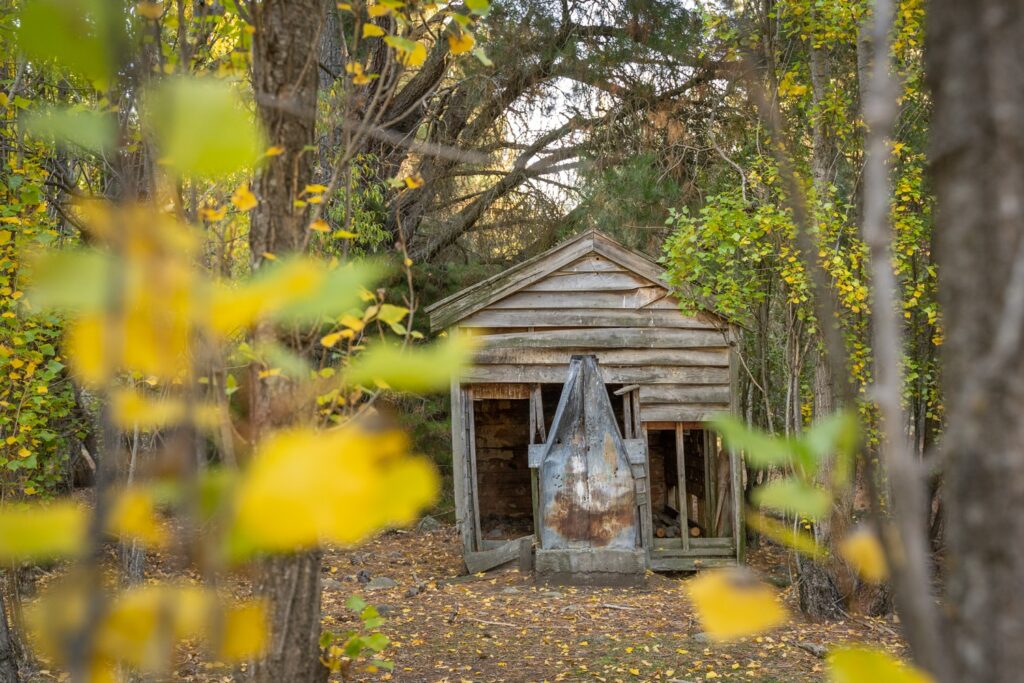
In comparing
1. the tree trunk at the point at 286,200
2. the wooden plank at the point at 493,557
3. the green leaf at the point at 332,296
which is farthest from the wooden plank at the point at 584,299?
the green leaf at the point at 332,296

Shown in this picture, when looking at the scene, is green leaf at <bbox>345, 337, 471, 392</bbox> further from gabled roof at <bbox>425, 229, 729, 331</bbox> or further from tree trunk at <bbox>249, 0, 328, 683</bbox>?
gabled roof at <bbox>425, 229, 729, 331</bbox>

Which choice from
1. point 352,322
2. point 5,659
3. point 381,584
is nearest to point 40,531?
point 352,322

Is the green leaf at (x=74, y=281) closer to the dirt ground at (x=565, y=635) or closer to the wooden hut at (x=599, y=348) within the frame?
the dirt ground at (x=565, y=635)

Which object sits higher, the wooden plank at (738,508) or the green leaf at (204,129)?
the green leaf at (204,129)

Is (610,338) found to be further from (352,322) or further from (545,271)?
(352,322)

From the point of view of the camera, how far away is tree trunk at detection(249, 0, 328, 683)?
2199 millimetres

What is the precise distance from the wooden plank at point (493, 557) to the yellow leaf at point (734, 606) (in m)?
9.85

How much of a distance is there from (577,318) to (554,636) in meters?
4.86

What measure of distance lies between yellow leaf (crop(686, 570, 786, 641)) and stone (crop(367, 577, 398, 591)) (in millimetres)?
9650

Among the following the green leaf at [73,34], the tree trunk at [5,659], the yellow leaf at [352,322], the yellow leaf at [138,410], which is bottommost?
the tree trunk at [5,659]

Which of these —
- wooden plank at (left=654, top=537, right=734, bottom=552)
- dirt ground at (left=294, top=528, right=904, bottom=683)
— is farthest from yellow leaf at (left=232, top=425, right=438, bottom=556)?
wooden plank at (left=654, top=537, right=734, bottom=552)

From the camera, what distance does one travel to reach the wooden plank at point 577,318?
1109 centimetres

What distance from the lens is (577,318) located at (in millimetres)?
11156

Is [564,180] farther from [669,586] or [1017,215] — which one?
[1017,215]
